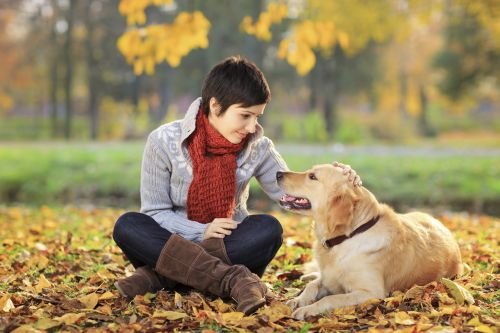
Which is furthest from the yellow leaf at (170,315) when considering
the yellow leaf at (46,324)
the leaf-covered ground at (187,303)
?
the yellow leaf at (46,324)

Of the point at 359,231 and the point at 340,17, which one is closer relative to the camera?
the point at 359,231

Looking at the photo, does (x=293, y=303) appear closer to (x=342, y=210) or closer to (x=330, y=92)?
(x=342, y=210)

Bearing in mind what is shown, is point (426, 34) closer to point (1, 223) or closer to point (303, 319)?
point (1, 223)

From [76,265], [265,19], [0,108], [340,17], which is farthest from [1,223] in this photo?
[0,108]

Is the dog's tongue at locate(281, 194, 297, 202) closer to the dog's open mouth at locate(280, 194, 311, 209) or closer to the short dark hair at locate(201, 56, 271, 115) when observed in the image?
the dog's open mouth at locate(280, 194, 311, 209)

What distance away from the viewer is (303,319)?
323cm

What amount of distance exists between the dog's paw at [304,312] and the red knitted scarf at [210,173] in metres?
0.77

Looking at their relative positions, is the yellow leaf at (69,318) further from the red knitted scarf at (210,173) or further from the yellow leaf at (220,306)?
the red knitted scarf at (210,173)

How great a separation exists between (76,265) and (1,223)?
262cm

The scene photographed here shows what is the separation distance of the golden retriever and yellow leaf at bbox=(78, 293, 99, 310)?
3.21 ft

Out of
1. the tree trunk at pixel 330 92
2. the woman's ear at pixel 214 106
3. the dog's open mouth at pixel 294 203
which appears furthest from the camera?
the tree trunk at pixel 330 92

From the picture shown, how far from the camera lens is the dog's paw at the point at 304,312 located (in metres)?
3.24

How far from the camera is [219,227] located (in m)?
3.55

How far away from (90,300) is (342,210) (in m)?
1.35
